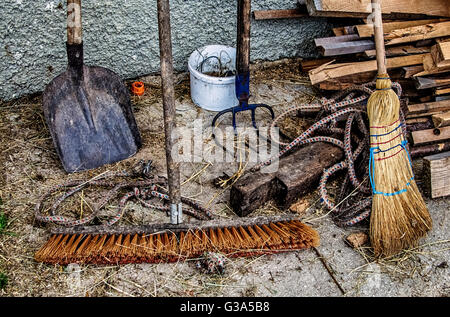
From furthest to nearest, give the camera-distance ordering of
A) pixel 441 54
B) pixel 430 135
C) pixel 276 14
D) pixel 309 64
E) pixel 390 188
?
pixel 309 64
pixel 276 14
pixel 430 135
pixel 441 54
pixel 390 188

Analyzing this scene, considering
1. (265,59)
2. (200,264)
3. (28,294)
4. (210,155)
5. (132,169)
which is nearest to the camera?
(28,294)

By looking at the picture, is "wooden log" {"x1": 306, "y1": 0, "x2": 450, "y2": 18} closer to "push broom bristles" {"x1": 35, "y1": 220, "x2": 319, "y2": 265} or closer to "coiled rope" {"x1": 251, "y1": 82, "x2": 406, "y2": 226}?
"coiled rope" {"x1": 251, "y1": 82, "x2": 406, "y2": 226}

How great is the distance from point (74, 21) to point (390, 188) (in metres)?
2.14

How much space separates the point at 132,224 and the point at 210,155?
83 cm

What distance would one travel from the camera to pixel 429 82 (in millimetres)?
3311

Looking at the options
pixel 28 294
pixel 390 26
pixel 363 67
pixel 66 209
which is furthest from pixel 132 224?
pixel 390 26

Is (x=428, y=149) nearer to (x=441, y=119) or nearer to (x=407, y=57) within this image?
(x=441, y=119)

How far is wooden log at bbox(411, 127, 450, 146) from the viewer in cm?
324

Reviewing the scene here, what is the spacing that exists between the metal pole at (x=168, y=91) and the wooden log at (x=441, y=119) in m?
1.90

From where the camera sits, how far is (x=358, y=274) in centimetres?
255

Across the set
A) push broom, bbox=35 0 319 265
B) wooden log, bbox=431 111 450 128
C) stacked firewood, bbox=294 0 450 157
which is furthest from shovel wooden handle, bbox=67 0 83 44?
wooden log, bbox=431 111 450 128

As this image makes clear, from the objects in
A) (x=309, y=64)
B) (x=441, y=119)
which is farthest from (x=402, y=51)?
(x=309, y=64)
